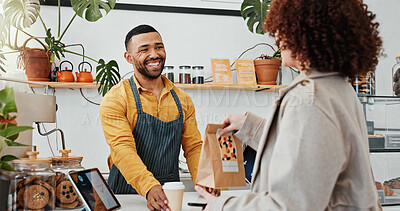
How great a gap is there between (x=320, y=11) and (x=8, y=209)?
3.52 ft

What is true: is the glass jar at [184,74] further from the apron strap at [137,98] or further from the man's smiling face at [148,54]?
the apron strap at [137,98]

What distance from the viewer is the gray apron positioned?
2.07 metres

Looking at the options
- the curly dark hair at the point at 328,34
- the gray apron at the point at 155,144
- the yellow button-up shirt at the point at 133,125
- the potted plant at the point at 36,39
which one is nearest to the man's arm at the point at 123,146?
the yellow button-up shirt at the point at 133,125

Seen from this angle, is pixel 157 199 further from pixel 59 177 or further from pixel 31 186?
pixel 31 186

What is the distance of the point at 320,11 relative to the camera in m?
0.87

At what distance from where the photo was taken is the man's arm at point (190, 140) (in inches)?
82.5

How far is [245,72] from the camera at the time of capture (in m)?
3.62

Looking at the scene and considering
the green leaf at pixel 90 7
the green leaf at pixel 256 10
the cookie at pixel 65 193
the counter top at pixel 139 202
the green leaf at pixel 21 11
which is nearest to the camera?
the cookie at pixel 65 193

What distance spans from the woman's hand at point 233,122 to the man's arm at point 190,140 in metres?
0.87

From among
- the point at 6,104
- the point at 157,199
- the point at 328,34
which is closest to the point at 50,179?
the point at 6,104

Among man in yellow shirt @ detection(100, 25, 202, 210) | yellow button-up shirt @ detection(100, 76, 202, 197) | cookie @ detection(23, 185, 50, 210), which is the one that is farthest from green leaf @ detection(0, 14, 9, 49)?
cookie @ detection(23, 185, 50, 210)

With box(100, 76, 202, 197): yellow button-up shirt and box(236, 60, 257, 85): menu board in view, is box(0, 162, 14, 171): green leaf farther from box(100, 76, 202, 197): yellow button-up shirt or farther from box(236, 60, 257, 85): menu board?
box(236, 60, 257, 85): menu board

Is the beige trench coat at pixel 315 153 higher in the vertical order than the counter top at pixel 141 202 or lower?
higher

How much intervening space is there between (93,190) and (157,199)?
285 mm
